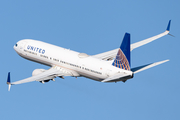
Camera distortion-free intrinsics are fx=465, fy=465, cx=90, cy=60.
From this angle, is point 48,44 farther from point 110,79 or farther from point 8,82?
point 110,79

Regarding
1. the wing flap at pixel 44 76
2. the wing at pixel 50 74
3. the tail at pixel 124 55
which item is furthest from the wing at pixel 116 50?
the tail at pixel 124 55

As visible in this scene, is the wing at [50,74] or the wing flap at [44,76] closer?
the wing flap at [44,76]

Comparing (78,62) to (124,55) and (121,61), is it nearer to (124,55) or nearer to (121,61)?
(121,61)

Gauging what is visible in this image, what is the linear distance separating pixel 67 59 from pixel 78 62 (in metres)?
2.74

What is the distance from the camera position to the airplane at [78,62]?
83000 millimetres

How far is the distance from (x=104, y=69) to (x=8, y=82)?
17965mm

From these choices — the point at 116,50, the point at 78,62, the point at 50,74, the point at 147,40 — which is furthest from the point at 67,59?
the point at 147,40

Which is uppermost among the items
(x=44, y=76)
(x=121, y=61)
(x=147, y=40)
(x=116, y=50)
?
(x=147, y=40)

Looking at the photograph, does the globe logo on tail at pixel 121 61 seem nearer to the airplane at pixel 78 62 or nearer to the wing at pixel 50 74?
the airplane at pixel 78 62

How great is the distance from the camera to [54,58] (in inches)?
3693

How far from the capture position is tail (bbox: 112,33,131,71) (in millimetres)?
80456

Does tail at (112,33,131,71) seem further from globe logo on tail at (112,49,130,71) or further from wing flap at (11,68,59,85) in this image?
wing flap at (11,68,59,85)

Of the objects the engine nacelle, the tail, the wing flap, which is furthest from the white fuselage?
the engine nacelle

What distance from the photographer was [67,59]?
92.1 m
